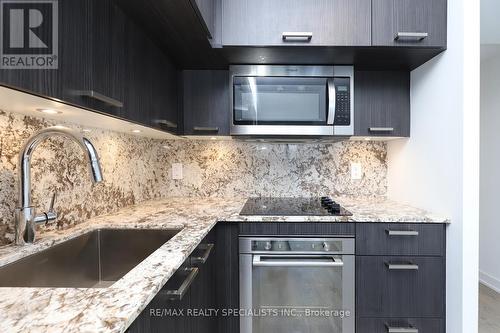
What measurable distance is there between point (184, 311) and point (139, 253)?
403 mm

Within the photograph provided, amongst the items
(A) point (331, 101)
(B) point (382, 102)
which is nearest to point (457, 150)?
(B) point (382, 102)

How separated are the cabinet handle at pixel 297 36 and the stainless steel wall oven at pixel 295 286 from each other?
110 cm

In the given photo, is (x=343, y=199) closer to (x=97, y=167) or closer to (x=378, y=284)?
(x=378, y=284)

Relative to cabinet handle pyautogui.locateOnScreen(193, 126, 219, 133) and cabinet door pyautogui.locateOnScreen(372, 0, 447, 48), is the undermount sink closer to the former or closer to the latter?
cabinet handle pyautogui.locateOnScreen(193, 126, 219, 133)

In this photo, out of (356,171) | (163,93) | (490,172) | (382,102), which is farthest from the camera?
(490,172)

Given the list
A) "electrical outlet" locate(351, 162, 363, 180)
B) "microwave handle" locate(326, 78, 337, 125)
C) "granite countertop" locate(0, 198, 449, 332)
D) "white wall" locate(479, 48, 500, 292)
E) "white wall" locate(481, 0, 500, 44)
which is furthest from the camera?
"white wall" locate(479, 48, 500, 292)

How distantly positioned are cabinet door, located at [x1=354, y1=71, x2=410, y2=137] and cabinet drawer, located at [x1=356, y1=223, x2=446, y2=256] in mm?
638

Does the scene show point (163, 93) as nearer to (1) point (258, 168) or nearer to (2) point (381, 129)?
(1) point (258, 168)

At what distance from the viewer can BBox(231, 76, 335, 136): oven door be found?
5.62 feet

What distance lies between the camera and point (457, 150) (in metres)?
1.38

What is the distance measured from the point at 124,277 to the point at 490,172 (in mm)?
3548

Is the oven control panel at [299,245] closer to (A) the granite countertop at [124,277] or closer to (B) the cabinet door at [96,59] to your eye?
(A) the granite countertop at [124,277]

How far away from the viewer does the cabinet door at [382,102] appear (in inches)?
70.9

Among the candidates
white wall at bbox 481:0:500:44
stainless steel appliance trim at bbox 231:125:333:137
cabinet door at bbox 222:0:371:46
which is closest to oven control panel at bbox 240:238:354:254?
stainless steel appliance trim at bbox 231:125:333:137
